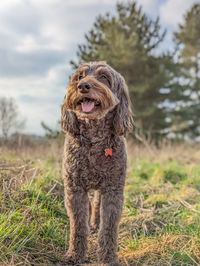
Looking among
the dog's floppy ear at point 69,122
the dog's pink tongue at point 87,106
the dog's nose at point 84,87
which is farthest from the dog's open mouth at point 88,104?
the dog's floppy ear at point 69,122

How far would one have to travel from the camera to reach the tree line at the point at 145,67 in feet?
62.6

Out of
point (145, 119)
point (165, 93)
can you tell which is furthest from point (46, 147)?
point (165, 93)

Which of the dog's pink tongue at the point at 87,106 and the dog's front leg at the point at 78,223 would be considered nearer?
the dog's pink tongue at the point at 87,106

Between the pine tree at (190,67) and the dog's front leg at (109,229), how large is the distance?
19977 millimetres

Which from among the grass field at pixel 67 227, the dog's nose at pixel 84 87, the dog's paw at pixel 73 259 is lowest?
the dog's paw at pixel 73 259

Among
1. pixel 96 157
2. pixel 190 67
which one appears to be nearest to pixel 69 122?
pixel 96 157

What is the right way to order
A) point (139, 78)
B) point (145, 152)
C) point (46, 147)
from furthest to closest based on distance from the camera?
1. point (139, 78)
2. point (145, 152)
3. point (46, 147)

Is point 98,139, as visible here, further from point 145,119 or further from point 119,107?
point 145,119

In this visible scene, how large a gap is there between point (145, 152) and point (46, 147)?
5.74m

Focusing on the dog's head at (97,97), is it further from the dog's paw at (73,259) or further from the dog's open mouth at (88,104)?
the dog's paw at (73,259)

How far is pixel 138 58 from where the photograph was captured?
19.4 metres

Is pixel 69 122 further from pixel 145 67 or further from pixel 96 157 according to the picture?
pixel 145 67

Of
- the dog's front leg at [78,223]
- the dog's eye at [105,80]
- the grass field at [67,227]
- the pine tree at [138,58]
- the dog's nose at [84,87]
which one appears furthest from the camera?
the pine tree at [138,58]

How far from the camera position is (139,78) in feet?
65.9
